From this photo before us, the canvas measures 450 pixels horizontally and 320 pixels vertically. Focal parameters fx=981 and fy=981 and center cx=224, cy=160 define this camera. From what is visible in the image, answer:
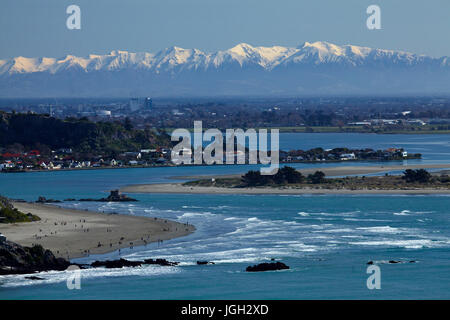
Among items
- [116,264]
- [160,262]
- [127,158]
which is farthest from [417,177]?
[127,158]

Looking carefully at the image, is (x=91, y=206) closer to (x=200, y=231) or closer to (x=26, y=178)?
(x=200, y=231)

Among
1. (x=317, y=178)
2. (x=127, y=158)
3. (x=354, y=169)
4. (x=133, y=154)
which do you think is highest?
(x=317, y=178)

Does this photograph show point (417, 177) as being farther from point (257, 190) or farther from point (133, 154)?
point (133, 154)

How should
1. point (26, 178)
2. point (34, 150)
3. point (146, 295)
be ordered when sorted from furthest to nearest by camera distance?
1. point (34, 150)
2. point (26, 178)
3. point (146, 295)

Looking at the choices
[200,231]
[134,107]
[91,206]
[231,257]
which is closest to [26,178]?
[91,206]

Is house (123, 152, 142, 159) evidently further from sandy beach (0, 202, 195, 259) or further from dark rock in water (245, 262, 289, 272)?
dark rock in water (245, 262, 289, 272)

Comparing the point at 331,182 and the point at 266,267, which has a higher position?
the point at 266,267
